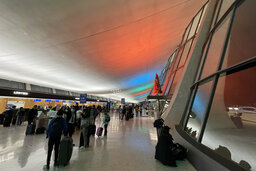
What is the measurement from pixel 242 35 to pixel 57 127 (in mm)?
7103

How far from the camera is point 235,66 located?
264cm

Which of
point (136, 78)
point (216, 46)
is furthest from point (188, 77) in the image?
point (136, 78)

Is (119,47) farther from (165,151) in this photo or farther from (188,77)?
(165,151)

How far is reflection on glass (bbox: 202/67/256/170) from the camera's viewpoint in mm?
2721

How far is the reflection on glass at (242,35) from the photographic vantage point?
3.64m

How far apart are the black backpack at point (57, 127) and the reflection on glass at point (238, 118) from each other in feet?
14.2

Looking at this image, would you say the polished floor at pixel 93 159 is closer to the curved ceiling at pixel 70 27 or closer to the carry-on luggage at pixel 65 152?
the carry-on luggage at pixel 65 152

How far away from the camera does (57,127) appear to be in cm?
312

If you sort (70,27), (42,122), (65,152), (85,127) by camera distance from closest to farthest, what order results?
1. (65,152)
2. (70,27)
3. (85,127)
4. (42,122)

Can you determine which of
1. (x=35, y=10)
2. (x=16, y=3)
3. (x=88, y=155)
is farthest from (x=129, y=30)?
(x=88, y=155)

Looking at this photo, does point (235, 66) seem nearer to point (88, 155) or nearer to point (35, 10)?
point (88, 155)

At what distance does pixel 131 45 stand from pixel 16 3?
5180 millimetres

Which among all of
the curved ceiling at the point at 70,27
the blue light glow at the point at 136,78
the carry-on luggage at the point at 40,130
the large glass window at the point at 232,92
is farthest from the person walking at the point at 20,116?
the large glass window at the point at 232,92

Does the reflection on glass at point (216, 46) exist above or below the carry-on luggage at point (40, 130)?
above
